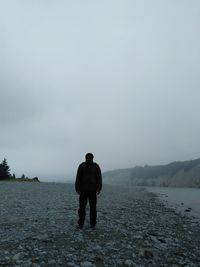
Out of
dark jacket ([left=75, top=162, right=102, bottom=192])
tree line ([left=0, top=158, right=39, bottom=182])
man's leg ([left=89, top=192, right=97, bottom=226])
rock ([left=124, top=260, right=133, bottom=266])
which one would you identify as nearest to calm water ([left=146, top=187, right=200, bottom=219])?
man's leg ([left=89, top=192, right=97, bottom=226])

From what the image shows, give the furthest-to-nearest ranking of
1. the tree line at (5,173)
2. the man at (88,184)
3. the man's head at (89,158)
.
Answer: the tree line at (5,173)
the man's head at (89,158)
the man at (88,184)

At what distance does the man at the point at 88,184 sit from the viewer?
14789 mm

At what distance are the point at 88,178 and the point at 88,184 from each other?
268mm

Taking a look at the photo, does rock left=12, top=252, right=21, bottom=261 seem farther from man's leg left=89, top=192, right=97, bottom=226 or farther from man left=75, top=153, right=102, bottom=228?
man's leg left=89, top=192, right=97, bottom=226

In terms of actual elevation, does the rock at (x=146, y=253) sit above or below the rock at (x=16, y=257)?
below

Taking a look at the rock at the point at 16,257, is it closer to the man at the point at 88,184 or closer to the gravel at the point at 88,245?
the gravel at the point at 88,245

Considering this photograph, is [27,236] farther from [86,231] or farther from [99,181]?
[99,181]

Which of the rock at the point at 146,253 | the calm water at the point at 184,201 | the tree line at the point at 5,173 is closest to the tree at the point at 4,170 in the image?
the tree line at the point at 5,173

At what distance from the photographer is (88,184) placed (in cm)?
→ 1479

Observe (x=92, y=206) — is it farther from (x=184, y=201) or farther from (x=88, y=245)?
(x=184, y=201)

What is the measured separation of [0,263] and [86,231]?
5313 mm

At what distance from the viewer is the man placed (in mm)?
14789

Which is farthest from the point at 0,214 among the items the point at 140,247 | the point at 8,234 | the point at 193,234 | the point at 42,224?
the point at 193,234

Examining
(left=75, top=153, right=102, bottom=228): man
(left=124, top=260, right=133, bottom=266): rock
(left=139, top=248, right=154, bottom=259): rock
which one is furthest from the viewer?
(left=75, top=153, right=102, bottom=228): man
